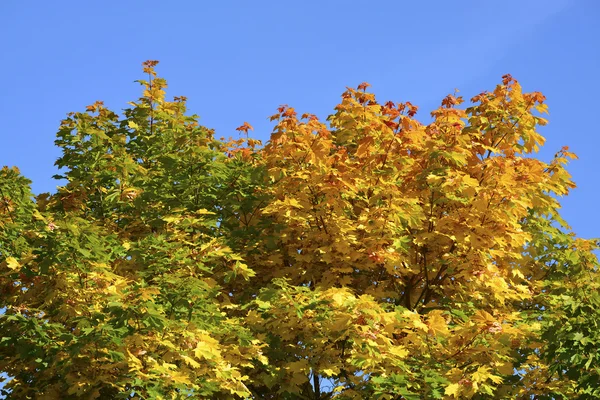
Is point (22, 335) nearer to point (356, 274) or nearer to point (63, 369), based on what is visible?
point (63, 369)

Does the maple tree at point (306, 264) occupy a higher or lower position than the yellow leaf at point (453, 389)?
higher

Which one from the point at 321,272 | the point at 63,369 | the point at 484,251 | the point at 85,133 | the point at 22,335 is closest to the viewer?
the point at 63,369

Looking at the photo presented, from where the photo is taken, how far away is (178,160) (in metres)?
15.5

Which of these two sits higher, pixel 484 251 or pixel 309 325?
pixel 484 251

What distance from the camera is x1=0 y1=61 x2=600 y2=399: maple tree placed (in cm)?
1169

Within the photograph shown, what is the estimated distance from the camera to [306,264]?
15.1m

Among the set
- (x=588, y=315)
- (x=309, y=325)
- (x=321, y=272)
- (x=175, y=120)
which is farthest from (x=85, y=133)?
(x=588, y=315)

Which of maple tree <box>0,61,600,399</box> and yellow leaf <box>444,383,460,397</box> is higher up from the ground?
maple tree <box>0,61,600,399</box>

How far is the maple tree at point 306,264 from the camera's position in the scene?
1169cm

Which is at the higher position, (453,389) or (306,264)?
(306,264)

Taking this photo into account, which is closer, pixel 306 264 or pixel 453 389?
pixel 453 389

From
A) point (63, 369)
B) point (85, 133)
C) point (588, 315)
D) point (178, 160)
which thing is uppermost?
point (85, 133)

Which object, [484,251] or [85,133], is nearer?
[484,251]

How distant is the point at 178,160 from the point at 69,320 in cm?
448
